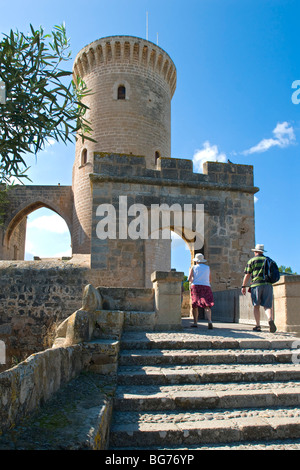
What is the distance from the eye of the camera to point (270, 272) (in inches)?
251

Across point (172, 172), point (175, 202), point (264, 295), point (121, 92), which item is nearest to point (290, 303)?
point (264, 295)

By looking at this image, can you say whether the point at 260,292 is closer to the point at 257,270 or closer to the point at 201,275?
the point at 257,270

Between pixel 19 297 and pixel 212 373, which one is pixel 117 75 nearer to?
pixel 19 297

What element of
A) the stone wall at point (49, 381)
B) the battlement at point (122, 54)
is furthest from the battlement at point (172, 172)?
the battlement at point (122, 54)

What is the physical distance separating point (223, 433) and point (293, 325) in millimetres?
3357

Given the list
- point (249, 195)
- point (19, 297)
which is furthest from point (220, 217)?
point (19, 297)

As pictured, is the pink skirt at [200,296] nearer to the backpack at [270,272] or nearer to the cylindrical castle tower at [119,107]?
the backpack at [270,272]

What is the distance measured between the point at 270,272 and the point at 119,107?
49.9ft

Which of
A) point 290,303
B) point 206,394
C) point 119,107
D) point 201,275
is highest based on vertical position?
point 119,107

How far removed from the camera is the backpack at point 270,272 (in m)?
6.34

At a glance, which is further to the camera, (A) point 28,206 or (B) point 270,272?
(A) point 28,206

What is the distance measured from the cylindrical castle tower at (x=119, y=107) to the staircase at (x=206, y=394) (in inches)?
574

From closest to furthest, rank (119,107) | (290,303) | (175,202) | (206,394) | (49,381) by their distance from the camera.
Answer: (49,381), (206,394), (290,303), (175,202), (119,107)

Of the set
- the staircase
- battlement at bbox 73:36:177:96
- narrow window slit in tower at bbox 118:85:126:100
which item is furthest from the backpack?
battlement at bbox 73:36:177:96
